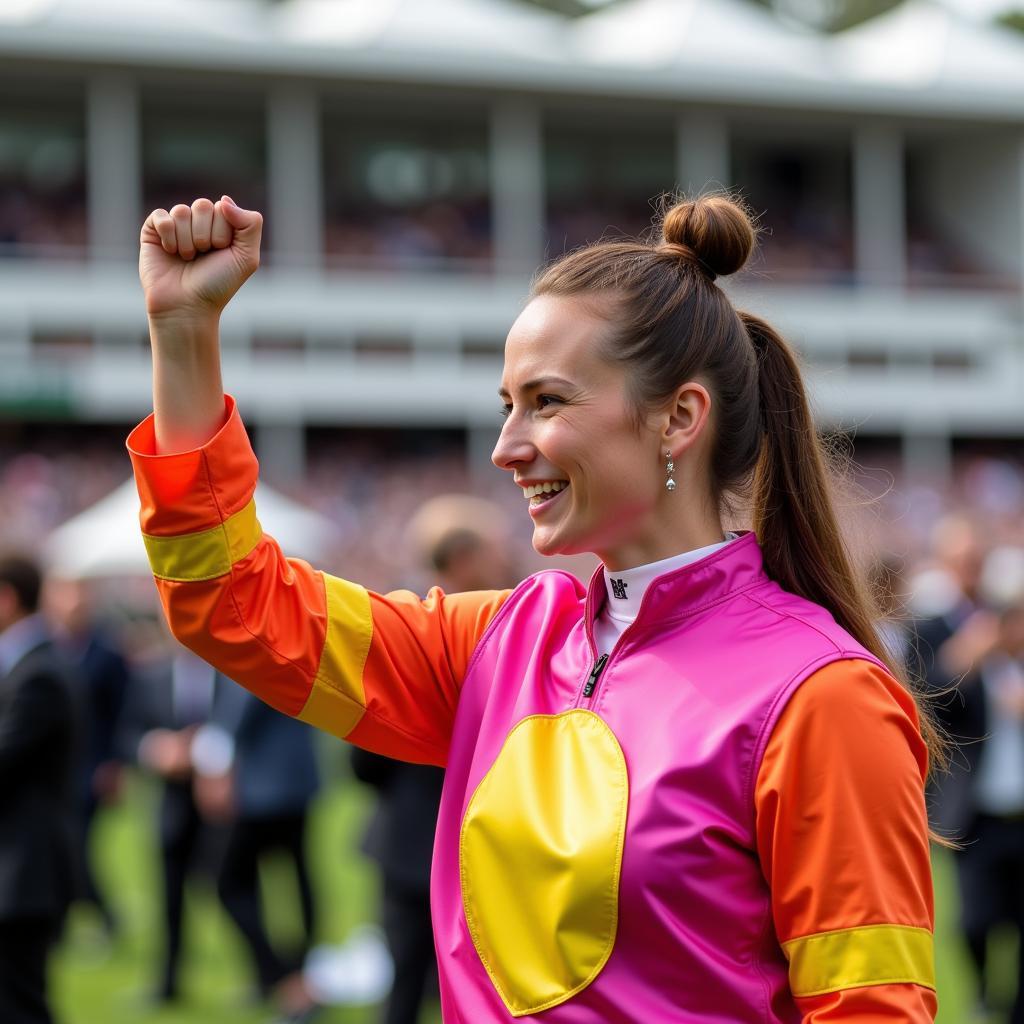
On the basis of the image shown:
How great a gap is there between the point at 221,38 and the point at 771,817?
75.3ft

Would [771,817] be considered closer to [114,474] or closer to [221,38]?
[114,474]

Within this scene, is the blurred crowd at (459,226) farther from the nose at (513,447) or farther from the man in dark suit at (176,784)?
the nose at (513,447)

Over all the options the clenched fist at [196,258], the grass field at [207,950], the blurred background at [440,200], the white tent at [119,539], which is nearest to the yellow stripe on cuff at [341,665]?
the clenched fist at [196,258]

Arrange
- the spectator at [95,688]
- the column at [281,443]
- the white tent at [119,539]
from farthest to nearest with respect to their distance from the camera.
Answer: the column at [281,443] → the white tent at [119,539] → the spectator at [95,688]

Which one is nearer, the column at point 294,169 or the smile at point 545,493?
the smile at point 545,493

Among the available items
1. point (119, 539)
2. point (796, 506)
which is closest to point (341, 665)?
point (796, 506)

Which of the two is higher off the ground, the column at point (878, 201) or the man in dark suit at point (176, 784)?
the column at point (878, 201)

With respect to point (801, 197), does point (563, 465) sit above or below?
below

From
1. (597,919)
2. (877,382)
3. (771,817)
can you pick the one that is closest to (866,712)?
(771,817)

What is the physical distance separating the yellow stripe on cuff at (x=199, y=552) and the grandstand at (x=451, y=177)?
1977 cm

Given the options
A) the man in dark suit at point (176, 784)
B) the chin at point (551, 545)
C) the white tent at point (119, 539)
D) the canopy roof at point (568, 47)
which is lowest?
the man in dark suit at point (176, 784)

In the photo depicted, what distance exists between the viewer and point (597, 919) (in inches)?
66.5

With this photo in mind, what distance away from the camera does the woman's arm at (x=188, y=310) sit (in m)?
1.87

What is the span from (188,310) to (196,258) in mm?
72
